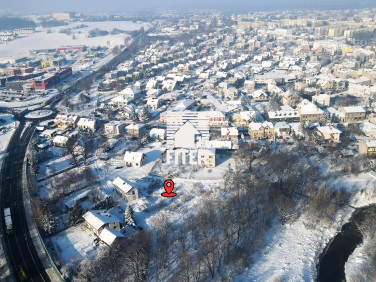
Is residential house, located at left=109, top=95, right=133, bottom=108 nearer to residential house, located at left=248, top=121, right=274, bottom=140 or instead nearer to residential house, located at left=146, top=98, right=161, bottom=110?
residential house, located at left=146, top=98, right=161, bottom=110

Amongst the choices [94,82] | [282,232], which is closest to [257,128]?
[282,232]

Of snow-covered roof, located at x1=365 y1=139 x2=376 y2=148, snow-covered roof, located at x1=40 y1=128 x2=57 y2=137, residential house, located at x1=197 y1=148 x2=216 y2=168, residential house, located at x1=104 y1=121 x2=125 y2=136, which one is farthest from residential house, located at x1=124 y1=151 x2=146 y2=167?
snow-covered roof, located at x1=365 y1=139 x2=376 y2=148

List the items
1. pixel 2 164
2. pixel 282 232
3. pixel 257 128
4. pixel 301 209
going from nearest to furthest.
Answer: pixel 282 232
pixel 301 209
pixel 2 164
pixel 257 128

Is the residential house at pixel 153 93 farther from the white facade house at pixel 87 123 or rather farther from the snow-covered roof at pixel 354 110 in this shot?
the snow-covered roof at pixel 354 110

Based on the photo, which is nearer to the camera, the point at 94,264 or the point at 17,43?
the point at 94,264

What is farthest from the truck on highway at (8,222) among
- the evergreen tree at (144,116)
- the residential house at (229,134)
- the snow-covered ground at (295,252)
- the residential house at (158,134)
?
the evergreen tree at (144,116)

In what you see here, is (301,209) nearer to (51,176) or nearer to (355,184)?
(355,184)

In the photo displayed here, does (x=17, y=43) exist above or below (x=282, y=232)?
above

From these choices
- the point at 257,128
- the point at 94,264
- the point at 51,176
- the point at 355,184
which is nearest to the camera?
the point at 94,264
